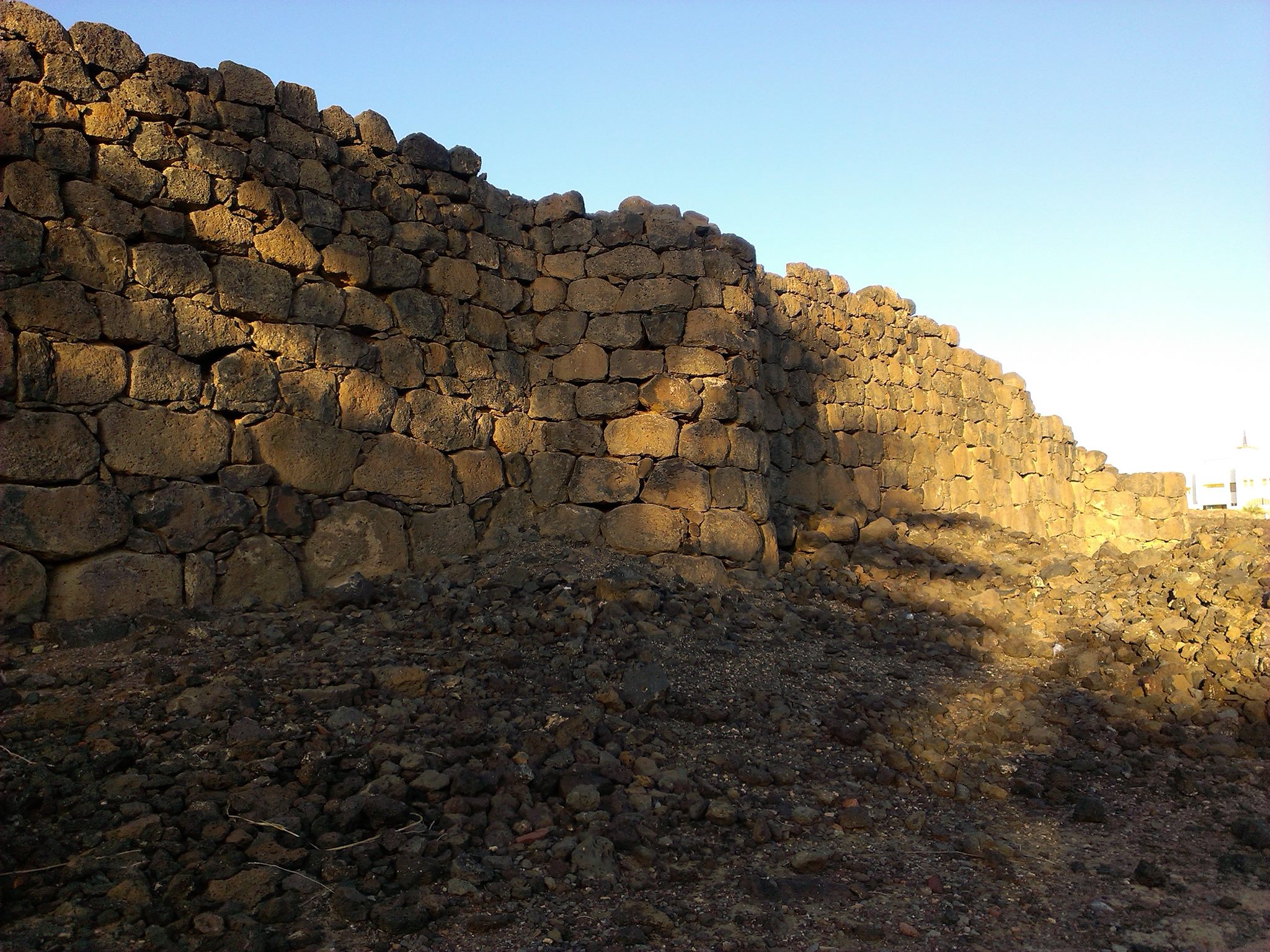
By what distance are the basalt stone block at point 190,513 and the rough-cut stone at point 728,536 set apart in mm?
3027

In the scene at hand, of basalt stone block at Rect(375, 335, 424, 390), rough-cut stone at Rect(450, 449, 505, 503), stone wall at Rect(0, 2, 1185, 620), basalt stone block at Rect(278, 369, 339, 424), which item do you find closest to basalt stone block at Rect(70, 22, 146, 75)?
stone wall at Rect(0, 2, 1185, 620)

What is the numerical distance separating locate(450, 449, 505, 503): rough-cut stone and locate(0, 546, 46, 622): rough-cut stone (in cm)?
255

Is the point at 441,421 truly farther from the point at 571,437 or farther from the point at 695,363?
the point at 695,363

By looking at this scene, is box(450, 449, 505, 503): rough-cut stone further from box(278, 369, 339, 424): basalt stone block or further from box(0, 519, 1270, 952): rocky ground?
box(278, 369, 339, 424): basalt stone block

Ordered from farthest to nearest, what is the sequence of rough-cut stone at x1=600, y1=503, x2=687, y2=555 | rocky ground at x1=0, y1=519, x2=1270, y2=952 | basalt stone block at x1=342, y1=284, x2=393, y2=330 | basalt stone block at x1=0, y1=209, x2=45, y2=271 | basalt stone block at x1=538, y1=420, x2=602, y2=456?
basalt stone block at x1=538, y1=420, x2=602, y2=456, rough-cut stone at x1=600, y1=503, x2=687, y2=555, basalt stone block at x1=342, y1=284, x2=393, y2=330, basalt stone block at x1=0, y1=209, x2=45, y2=271, rocky ground at x1=0, y1=519, x2=1270, y2=952

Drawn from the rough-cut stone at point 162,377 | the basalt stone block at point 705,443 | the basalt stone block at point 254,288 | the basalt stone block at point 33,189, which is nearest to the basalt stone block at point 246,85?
the basalt stone block at point 254,288

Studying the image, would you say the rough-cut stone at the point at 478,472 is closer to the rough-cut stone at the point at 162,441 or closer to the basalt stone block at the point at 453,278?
the basalt stone block at the point at 453,278

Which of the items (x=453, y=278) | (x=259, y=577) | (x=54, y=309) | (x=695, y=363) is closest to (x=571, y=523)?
(x=695, y=363)

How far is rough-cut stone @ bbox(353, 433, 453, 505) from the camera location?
6.14 metres

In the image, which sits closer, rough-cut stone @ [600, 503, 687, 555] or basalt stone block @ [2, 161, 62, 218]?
basalt stone block @ [2, 161, 62, 218]

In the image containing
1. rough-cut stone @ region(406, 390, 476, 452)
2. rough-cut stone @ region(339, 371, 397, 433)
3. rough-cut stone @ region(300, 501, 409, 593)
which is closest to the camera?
rough-cut stone @ region(300, 501, 409, 593)

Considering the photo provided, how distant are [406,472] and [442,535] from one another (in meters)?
0.48

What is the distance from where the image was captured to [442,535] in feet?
21.0

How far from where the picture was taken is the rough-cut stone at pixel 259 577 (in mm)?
5387
